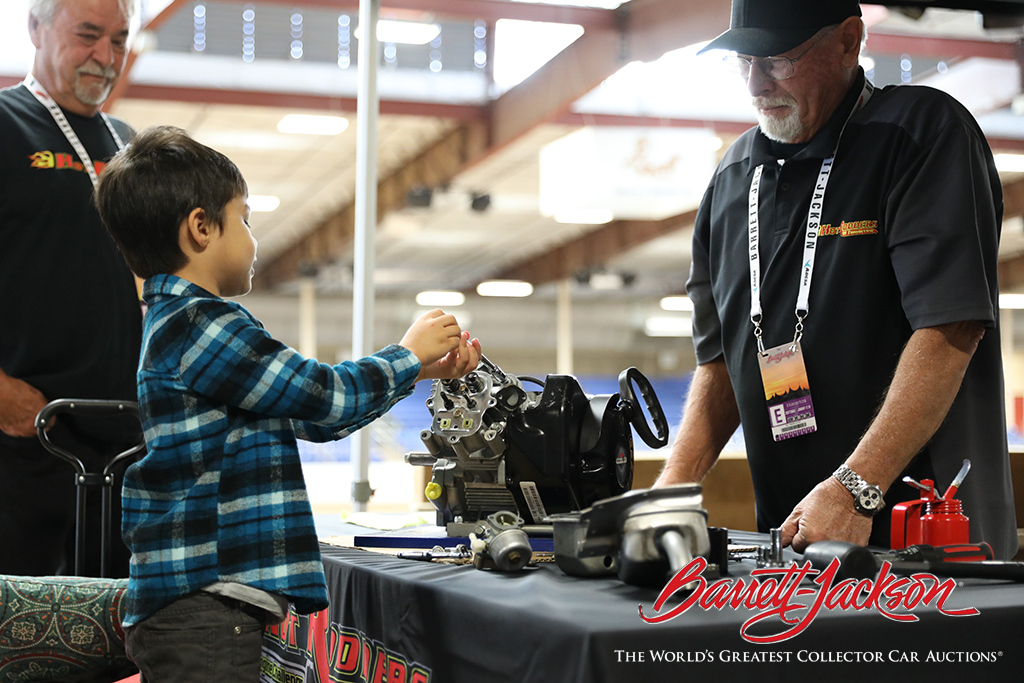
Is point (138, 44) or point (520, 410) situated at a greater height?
point (138, 44)

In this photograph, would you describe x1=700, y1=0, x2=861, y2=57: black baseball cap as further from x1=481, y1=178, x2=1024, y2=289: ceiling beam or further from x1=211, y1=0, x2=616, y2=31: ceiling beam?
x1=481, y1=178, x2=1024, y2=289: ceiling beam

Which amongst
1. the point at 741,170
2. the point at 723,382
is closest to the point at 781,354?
the point at 723,382

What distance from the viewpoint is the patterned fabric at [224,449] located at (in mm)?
1241

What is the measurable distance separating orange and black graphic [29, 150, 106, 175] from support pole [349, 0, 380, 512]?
1.51 metres

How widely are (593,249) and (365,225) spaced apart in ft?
41.2

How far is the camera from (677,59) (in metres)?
7.00

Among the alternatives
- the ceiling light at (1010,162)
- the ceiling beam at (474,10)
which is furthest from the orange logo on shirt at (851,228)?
the ceiling light at (1010,162)

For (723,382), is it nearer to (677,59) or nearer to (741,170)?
(741,170)

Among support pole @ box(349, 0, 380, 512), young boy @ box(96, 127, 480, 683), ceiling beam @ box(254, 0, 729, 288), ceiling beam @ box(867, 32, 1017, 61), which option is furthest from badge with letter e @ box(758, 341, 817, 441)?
ceiling beam @ box(867, 32, 1017, 61)

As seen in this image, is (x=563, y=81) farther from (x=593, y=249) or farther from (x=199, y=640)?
(x=593, y=249)

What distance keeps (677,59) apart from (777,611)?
21.1 ft

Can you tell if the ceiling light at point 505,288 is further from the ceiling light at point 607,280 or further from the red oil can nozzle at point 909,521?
the red oil can nozzle at point 909,521

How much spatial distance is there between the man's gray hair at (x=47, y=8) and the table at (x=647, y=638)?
1586 mm

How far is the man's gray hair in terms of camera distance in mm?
2197
